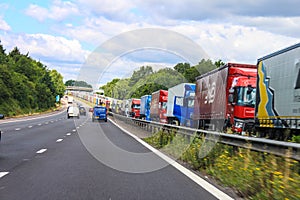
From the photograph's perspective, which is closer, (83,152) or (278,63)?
(83,152)

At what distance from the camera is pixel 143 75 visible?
38344 millimetres

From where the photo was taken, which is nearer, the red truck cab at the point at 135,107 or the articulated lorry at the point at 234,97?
the articulated lorry at the point at 234,97

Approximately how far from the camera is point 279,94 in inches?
699

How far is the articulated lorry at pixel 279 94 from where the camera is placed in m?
16.3

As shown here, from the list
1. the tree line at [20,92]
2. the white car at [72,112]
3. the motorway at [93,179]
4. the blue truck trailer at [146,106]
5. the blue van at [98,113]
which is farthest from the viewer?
the white car at [72,112]

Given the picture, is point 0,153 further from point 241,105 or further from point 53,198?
point 241,105

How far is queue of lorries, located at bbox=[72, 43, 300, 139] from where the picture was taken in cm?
1680

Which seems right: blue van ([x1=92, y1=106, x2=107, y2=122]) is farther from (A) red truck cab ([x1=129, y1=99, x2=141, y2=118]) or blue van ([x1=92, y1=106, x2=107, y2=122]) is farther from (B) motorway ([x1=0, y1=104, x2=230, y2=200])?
(B) motorway ([x1=0, y1=104, x2=230, y2=200])

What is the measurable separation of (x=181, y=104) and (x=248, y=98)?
46.1 ft

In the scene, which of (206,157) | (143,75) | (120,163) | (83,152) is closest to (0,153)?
(83,152)

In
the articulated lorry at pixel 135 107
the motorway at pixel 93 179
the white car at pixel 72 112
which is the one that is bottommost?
the motorway at pixel 93 179

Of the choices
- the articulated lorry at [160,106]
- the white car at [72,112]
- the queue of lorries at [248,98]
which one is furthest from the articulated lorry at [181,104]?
the white car at [72,112]

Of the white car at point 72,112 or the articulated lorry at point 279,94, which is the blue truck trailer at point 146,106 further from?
the articulated lorry at point 279,94

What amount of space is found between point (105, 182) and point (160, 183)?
1092 millimetres
